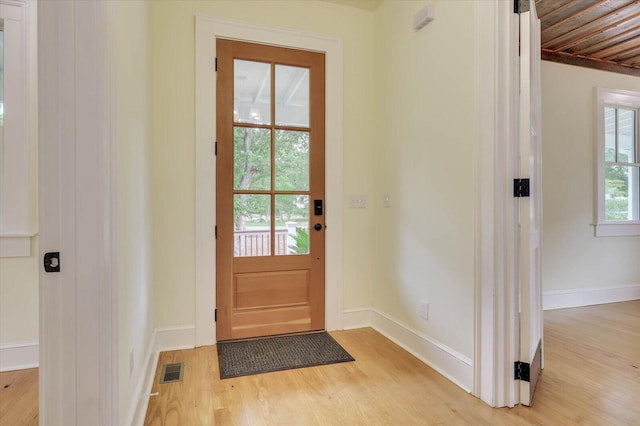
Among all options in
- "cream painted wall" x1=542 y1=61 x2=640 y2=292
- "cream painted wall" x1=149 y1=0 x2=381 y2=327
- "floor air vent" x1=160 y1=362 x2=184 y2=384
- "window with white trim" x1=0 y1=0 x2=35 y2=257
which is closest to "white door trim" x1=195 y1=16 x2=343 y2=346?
"cream painted wall" x1=149 y1=0 x2=381 y2=327

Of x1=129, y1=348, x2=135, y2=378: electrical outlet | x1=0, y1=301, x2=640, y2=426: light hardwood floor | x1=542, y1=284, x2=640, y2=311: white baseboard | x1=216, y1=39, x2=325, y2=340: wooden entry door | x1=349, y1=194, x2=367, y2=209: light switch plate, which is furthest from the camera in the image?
Result: x1=542, y1=284, x2=640, y2=311: white baseboard

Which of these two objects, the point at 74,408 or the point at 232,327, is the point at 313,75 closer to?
the point at 232,327

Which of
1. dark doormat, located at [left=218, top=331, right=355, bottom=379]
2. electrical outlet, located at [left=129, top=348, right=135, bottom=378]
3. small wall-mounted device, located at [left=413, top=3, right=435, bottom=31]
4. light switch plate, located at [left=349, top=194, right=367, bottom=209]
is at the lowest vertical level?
dark doormat, located at [left=218, top=331, right=355, bottom=379]

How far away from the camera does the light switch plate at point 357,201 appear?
289 cm

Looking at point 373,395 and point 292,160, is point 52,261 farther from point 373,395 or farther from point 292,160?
point 292,160

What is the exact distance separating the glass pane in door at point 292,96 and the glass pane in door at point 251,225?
2.18 ft

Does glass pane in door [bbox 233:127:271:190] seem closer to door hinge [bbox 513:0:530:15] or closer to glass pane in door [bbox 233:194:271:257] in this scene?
glass pane in door [bbox 233:194:271:257]

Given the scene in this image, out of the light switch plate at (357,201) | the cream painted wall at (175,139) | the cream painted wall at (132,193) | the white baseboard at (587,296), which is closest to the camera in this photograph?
the cream painted wall at (132,193)

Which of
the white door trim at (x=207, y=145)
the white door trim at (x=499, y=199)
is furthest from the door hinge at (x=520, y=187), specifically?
the white door trim at (x=207, y=145)

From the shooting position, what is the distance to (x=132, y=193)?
64.5 inches

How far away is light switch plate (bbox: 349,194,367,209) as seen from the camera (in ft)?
9.48

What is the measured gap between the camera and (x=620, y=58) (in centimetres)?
364

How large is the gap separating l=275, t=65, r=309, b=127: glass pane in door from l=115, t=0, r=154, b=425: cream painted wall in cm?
97

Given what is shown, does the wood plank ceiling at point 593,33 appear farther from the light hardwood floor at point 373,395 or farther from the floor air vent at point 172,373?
the floor air vent at point 172,373
